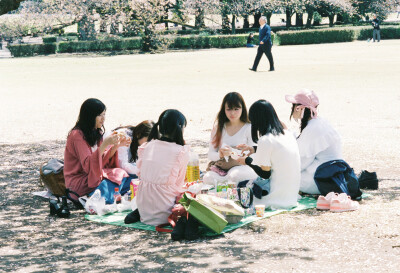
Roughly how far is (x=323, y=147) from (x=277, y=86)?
11648mm

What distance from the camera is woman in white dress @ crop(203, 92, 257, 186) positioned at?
23.4 ft

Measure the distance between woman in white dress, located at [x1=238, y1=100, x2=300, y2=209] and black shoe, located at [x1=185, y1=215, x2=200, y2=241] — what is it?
41.4 inches

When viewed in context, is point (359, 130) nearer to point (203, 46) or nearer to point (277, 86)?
point (277, 86)

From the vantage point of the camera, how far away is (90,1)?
40719 mm

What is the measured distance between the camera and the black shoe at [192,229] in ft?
18.4

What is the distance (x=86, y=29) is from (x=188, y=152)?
41.4 meters

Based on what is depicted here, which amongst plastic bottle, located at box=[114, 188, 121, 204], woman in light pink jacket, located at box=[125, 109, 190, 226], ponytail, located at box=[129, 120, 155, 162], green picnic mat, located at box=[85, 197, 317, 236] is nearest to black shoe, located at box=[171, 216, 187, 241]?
green picnic mat, located at box=[85, 197, 317, 236]

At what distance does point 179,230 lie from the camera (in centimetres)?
563

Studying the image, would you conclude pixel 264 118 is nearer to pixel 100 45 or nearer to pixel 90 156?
pixel 90 156

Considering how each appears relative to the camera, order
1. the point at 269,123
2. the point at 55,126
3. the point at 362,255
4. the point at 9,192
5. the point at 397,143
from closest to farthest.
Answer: the point at 362,255 → the point at 269,123 → the point at 9,192 → the point at 397,143 → the point at 55,126

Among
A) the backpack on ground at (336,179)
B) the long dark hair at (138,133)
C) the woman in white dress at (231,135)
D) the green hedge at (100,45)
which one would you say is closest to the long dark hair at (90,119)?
the long dark hair at (138,133)

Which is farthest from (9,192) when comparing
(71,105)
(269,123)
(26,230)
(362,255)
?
(71,105)

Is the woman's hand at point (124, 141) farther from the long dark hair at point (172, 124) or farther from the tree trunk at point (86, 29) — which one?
the tree trunk at point (86, 29)

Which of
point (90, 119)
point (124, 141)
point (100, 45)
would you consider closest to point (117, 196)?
point (124, 141)
